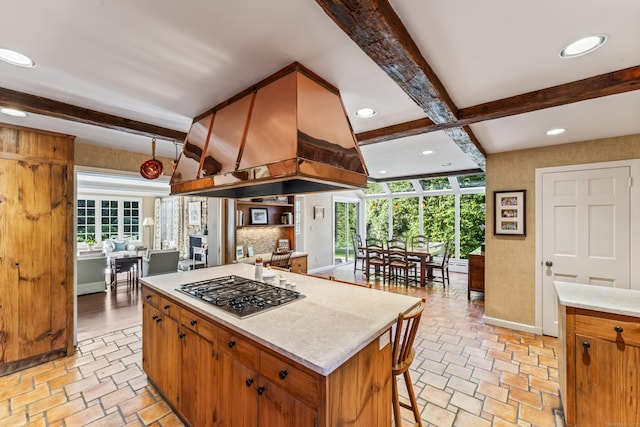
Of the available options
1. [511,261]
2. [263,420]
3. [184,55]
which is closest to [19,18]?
[184,55]

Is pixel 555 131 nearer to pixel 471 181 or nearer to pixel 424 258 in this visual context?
pixel 424 258

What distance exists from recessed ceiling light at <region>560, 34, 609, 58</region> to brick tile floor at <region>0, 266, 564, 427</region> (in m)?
2.47

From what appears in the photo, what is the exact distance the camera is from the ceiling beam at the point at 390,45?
1.06 meters

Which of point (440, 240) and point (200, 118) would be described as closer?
point (200, 118)

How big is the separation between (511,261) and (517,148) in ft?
4.88

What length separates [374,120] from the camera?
101 inches

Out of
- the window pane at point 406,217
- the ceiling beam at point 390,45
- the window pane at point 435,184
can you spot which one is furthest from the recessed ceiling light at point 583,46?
the window pane at point 406,217

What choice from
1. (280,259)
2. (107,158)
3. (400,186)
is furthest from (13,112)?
(400,186)

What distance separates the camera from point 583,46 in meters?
1.45

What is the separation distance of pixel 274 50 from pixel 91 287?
602 centimetres

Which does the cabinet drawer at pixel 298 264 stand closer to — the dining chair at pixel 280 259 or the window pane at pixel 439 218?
the dining chair at pixel 280 259

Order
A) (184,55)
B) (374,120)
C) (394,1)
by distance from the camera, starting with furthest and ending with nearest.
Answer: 1. (374,120)
2. (184,55)
3. (394,1)

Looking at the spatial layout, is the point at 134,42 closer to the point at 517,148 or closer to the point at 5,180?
the point at 5,180

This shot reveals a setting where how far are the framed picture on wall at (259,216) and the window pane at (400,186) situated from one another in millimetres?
4283
